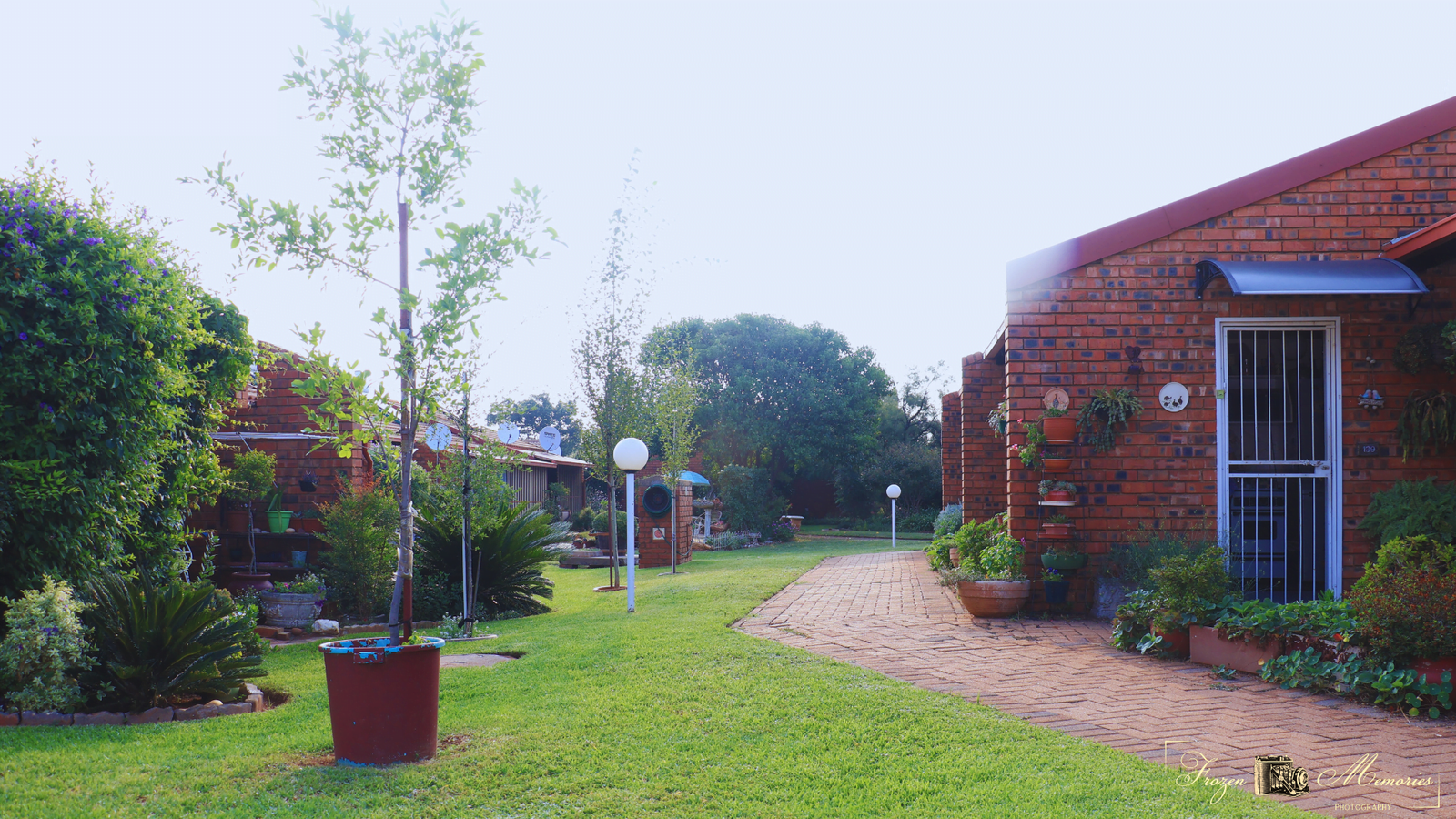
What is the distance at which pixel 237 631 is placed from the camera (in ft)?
18.5

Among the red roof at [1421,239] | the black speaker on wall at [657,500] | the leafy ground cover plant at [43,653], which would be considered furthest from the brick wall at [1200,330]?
the black speaker on wall at [657,500]

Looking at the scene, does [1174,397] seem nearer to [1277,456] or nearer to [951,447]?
[1277,456]

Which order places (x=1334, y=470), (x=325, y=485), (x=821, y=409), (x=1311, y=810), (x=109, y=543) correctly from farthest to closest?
(x=821, y=409), (x=325, y=485), (x=1334, y=470), (x=109, y=543), (x=1311, y=810)

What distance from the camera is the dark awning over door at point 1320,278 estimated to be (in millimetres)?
7020

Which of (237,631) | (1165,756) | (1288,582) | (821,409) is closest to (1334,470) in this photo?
(1288,582)

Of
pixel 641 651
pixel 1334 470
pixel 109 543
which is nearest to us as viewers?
pixel 109 543

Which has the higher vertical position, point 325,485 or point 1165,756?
point 325,485

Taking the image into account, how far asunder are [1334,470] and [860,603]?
14.3ft

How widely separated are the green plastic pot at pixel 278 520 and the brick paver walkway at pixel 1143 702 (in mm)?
5188

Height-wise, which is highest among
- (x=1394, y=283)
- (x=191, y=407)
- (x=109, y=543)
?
(x=1394, y=283)

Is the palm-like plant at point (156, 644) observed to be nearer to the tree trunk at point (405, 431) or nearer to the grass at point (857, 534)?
the tree trunk at point (405, 431)

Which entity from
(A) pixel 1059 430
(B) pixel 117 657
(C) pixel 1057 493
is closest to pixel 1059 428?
(A) pixel 1059 430

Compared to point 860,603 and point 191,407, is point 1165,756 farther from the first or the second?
point 191,407

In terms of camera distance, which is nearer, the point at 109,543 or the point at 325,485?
the point at 109,543
